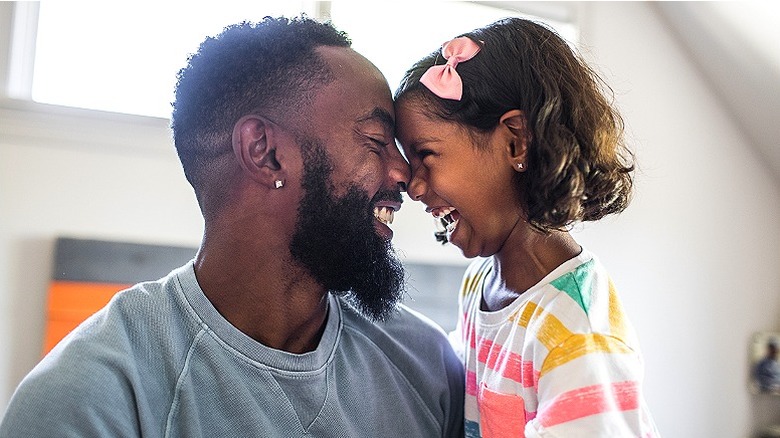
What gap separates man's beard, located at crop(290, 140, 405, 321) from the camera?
131 centimetres

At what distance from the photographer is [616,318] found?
1.27 m

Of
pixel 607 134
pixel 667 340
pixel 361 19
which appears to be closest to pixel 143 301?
pixel 607 134

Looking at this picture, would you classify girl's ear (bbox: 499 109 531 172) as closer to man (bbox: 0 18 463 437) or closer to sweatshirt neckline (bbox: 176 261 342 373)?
man (bbox: 0 18 463 437)

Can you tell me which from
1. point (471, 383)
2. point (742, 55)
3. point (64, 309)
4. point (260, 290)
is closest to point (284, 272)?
point (260, 290)

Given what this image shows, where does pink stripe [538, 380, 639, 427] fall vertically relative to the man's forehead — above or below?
below

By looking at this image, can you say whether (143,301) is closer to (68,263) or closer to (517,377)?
(517,377)

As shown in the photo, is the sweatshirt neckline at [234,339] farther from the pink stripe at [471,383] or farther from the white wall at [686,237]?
the white wall at [686,237]

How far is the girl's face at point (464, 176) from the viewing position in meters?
1.42

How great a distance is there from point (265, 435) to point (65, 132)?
5.13 feet

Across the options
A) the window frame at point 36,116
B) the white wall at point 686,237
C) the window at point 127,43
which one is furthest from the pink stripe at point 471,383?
the white wall at point 686,237

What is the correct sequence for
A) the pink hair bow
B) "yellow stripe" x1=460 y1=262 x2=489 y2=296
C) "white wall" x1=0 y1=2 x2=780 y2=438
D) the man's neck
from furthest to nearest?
"white wall" x1=0 y1=2 x2=780 y2=438, "yellow stripe" x1=460 y1=262 x2=489 y2=296, the pink hair bow, the man's neck

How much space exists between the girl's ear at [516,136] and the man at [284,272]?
0.20 meters

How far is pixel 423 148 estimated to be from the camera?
142cm

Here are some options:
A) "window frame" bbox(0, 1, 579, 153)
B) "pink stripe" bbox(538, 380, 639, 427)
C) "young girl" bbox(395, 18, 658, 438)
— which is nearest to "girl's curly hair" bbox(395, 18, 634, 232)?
"young girl" bbox(395, 18, 658, 438)
